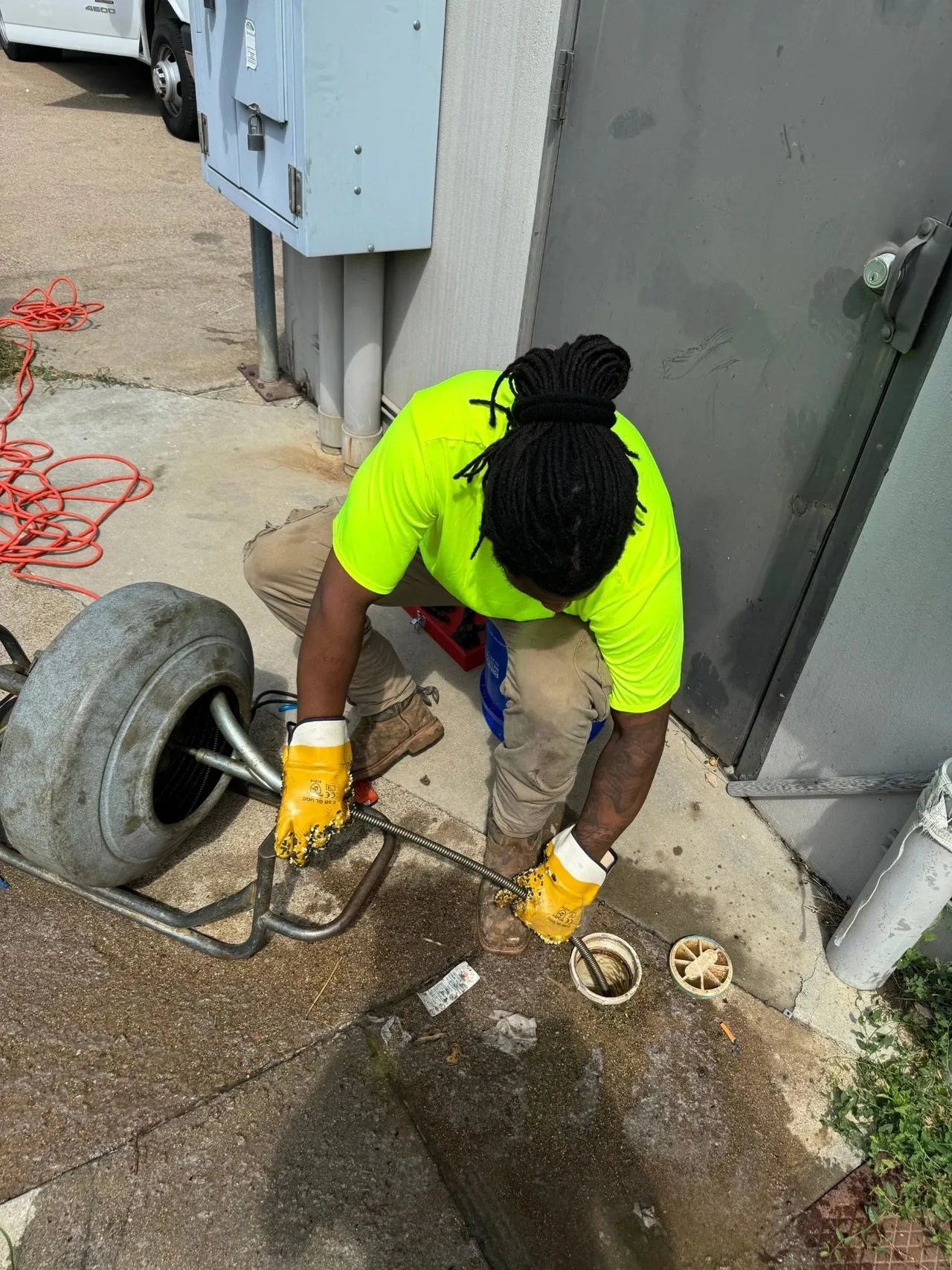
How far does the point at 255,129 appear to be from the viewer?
10.1 feet

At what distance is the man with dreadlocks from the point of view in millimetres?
1403

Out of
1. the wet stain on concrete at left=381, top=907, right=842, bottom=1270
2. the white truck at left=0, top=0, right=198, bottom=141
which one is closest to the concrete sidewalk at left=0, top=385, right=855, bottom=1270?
the wet stain on concrete at left=381, top=907, right=842, bottom=1270

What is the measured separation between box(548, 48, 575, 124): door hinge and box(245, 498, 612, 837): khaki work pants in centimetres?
135

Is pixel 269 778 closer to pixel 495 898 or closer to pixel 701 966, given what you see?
pixel 495 898

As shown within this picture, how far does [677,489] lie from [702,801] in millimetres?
965

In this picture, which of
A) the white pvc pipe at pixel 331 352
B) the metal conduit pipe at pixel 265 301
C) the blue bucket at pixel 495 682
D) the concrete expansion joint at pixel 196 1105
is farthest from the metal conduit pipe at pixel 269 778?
the metal conduit pipe at pixel 265 301

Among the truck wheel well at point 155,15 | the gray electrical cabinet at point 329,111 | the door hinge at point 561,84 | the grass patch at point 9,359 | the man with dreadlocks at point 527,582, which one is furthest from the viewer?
the truck wheel well at point 155,15

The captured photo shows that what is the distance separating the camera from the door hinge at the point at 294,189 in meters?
2.92

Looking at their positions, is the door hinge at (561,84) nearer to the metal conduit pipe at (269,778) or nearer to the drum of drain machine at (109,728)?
the drum of drain machine at (109,728)

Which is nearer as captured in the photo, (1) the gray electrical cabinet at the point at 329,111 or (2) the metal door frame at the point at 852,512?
(2) the metal door frame at the point at 852,512

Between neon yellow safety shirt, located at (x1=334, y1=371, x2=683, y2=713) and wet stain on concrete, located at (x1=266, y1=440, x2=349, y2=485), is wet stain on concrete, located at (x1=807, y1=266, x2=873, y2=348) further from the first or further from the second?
wet stain on concrete, located at (x1=266, y1=440, x2=349, y2=485)

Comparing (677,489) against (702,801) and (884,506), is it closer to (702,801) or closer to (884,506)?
(884,506)

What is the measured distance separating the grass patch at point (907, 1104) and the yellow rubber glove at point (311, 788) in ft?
4.40

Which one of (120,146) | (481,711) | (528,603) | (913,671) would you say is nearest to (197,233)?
(120,146)
